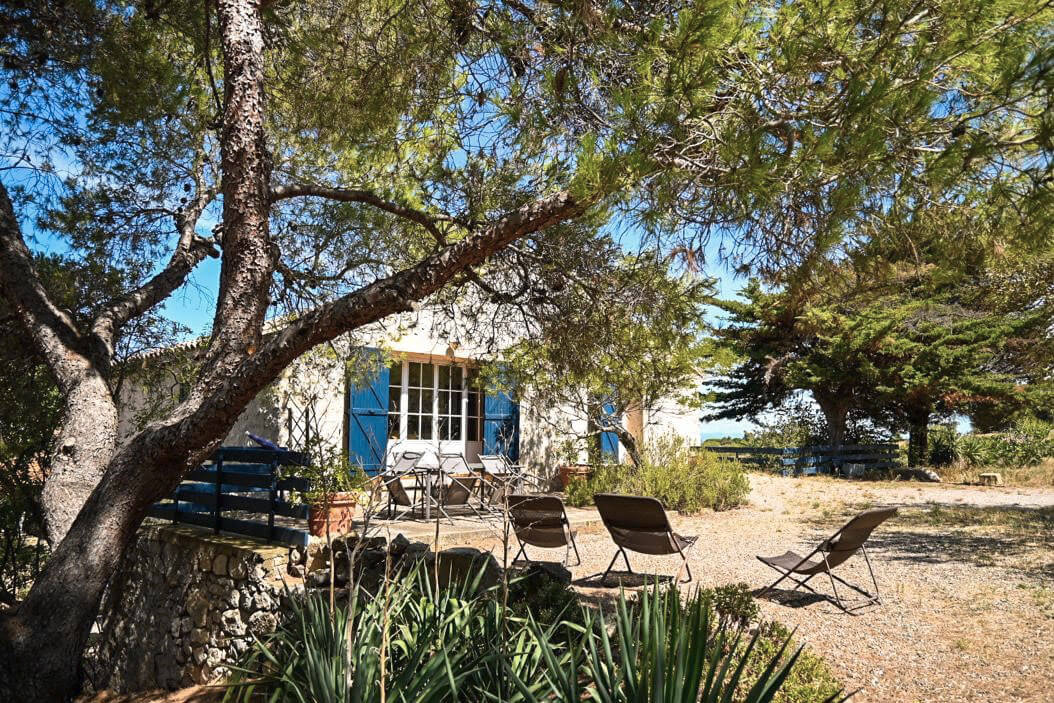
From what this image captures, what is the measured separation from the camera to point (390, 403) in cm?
1045

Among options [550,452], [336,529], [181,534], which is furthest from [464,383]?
[181,534]

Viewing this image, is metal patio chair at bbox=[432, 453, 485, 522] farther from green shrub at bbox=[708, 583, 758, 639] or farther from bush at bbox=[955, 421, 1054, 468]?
bush at bbox=[955, 421, 1054, 468]

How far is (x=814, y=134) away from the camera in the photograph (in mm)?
3072

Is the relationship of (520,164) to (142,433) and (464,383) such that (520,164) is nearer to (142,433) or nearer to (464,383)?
(142,433)

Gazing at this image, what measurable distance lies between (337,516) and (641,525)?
9.99 ft

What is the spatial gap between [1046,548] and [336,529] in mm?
7315

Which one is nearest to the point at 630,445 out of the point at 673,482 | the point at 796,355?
the point at 673,482

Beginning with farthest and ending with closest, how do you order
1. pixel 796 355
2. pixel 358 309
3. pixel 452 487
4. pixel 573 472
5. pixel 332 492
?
pixel 796 355 < pixel 573 472 < pixel 452 487 < pixel 332 492 < pixel 358 309

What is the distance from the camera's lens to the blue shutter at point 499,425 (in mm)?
11406

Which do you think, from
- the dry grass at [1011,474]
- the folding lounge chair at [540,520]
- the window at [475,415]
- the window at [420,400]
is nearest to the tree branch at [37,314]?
the folding lounge chair at [540,520]

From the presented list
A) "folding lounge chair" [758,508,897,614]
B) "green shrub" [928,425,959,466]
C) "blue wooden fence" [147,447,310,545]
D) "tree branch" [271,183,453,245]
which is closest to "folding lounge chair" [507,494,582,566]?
"folding lounge chair" [758,508,897,614]

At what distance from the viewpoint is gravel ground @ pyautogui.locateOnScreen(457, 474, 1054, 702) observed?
11.9 ft

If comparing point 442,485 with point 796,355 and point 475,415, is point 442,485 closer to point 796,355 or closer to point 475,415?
point 475,415

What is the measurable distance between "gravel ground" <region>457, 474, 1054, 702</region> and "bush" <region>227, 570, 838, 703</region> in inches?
27.6
